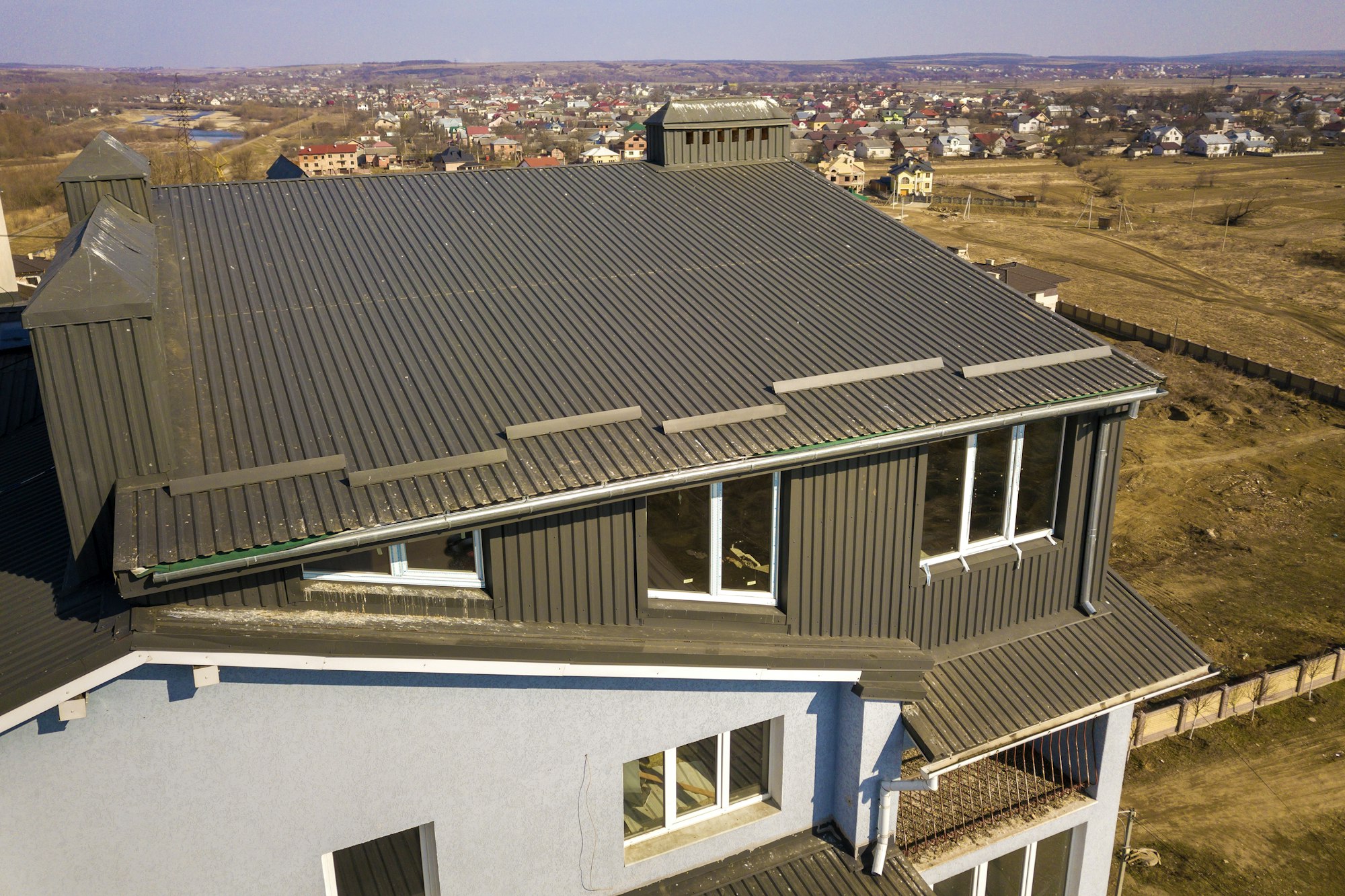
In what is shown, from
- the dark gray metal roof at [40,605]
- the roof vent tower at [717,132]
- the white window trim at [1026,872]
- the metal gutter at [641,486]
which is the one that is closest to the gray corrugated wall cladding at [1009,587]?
the metal gutter at [641,486]

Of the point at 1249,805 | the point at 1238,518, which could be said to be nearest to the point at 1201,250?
the point at 1238,518

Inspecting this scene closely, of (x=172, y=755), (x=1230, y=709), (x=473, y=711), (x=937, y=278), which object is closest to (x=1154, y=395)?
(x=937, y=278)

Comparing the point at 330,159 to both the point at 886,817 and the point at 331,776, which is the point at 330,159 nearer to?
the point at 331,776

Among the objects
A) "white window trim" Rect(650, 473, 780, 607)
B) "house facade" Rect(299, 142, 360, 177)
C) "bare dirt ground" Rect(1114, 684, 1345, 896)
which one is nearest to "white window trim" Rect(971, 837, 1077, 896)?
"white window trim" Rect(650, 473, 780, 607)

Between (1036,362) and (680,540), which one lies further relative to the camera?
(1036,362)

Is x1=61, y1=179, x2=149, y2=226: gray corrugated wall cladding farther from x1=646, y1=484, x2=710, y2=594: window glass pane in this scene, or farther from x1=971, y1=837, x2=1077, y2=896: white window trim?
x1=971, y1=837, x2=1077, y2=896: white window trim

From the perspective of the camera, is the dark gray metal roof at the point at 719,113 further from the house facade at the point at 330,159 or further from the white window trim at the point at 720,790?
the house facade at the point at 330,159
